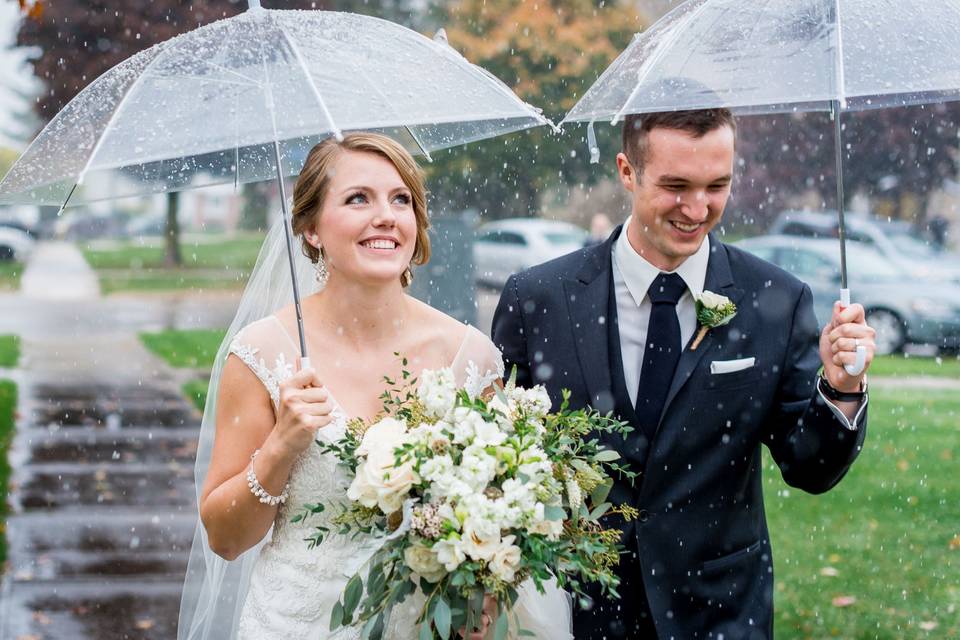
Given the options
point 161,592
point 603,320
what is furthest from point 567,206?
point 603,320

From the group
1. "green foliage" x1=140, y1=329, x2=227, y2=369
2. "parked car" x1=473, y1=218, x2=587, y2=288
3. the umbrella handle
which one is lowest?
"parked car" x1=473, y1=218, x2=587, y2=288

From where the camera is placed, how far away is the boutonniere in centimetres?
373

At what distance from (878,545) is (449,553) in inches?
242

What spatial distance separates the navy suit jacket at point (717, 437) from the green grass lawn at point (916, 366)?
12.2 meters

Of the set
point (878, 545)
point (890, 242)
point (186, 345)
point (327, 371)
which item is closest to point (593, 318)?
point (327, 371)

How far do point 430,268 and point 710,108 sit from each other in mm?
8235

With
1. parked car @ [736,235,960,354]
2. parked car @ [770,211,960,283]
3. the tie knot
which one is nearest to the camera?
the tie knot

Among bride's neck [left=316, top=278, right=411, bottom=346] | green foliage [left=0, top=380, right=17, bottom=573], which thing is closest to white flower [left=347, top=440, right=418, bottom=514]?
bride's neck [left=316, top=278, right=411, bottom=346]

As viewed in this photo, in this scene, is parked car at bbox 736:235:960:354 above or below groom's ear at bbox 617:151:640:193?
below

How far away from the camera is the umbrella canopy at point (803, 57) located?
3564 mm

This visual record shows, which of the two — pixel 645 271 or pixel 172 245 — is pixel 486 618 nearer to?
pixel 645 271

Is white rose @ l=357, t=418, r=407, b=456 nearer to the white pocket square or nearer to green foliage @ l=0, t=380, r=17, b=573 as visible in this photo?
the white pocket square

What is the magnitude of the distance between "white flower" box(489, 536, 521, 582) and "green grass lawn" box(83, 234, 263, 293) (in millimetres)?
29483

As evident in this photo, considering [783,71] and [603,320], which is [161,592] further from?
[783,71]
